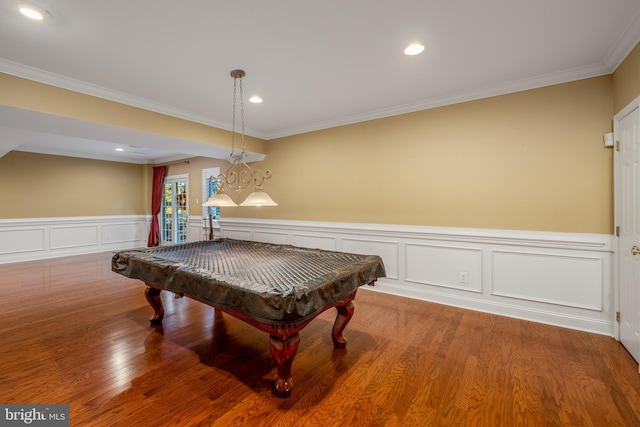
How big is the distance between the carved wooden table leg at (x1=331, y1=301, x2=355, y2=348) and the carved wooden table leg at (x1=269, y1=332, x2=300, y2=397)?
0.69m

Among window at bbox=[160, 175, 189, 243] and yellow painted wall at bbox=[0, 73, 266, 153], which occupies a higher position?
yellow painted wall at bbox=[0, 73, 266, 153]

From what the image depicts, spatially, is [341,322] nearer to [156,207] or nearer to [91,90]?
[91,90]

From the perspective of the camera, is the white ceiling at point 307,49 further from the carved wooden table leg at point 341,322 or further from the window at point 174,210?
the window at point 174,210

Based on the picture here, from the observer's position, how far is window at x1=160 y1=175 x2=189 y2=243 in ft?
23.6

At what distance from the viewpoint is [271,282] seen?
1.91 m

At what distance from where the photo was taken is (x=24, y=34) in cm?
211

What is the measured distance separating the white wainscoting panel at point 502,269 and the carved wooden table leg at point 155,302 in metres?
2.44

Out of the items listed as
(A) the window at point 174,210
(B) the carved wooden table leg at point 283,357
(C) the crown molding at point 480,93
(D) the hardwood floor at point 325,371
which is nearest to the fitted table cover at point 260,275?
(B) the carved wooden table leg at point 283,357

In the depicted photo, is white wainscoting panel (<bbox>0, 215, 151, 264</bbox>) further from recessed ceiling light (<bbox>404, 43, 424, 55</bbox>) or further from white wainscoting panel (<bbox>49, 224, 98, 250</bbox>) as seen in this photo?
recessed ceiling light (<bbox>404, 43, 424, 55</bbox>)

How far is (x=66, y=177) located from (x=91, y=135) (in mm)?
4315

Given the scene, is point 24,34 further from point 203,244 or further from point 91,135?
point 203,244

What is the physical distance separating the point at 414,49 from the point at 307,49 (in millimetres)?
904

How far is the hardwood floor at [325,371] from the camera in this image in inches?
65.8

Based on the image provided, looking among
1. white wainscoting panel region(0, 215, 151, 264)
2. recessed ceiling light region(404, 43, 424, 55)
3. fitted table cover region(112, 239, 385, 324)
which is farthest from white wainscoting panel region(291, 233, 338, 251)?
white wainscoting panel region(0, 215, 151, 264)
